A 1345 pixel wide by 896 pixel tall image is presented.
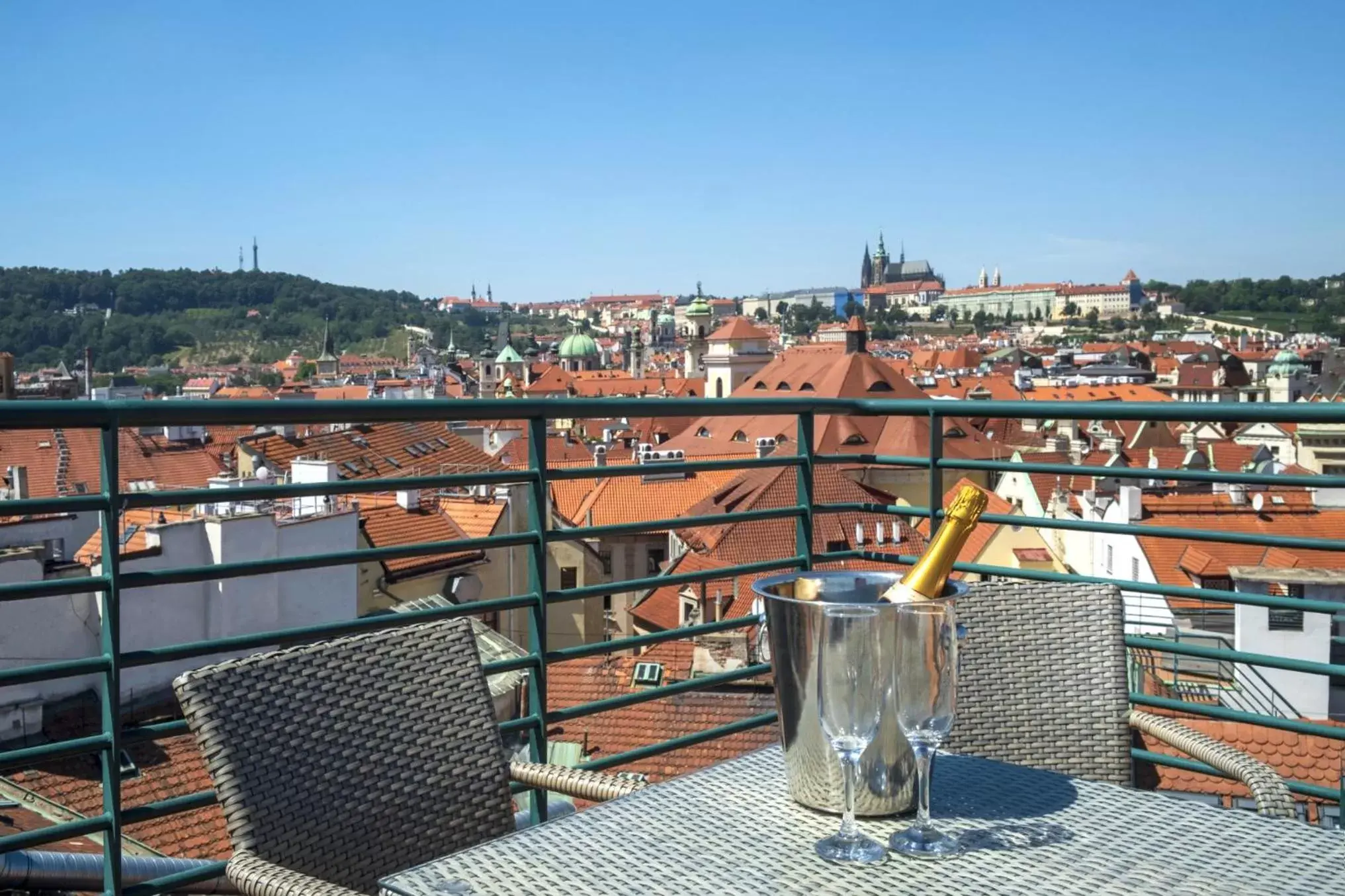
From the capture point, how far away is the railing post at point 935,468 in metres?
3.36

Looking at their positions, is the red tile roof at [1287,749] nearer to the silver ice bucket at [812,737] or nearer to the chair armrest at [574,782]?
the chair armrest at [574,782]

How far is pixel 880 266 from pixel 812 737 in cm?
17641

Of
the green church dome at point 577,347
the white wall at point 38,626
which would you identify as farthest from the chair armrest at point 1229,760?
the green church dome at point 577,347

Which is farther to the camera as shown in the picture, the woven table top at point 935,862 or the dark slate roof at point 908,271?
the dark slate roof at point 908,271

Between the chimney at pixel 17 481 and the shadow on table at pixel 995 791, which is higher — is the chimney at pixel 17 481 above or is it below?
below

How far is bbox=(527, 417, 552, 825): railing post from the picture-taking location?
2.76 meters

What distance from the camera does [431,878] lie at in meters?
1.36

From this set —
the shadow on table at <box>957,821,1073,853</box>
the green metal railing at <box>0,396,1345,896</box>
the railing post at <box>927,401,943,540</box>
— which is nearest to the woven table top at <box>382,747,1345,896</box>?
the shadow on table at <box>957,821,1073,853</box>

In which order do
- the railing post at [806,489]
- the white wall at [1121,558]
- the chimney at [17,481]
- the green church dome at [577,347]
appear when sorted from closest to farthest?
the railing post at [806,489]
the chimney at [17,481]
the white wall at [1121,558]
the green church dome at [577,347]

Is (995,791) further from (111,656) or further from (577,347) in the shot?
(577,347)

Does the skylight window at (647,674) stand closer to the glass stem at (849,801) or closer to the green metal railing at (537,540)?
the green metal railing at (537,540)

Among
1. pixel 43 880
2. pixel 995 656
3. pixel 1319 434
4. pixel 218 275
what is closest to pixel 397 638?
pixel 43 880

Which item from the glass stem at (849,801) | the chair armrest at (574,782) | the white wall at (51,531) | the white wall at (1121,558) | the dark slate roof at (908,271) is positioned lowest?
the white wall at (1121,558)

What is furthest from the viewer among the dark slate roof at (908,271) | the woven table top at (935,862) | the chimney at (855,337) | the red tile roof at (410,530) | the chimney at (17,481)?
the dark slate roof at (908,271)
